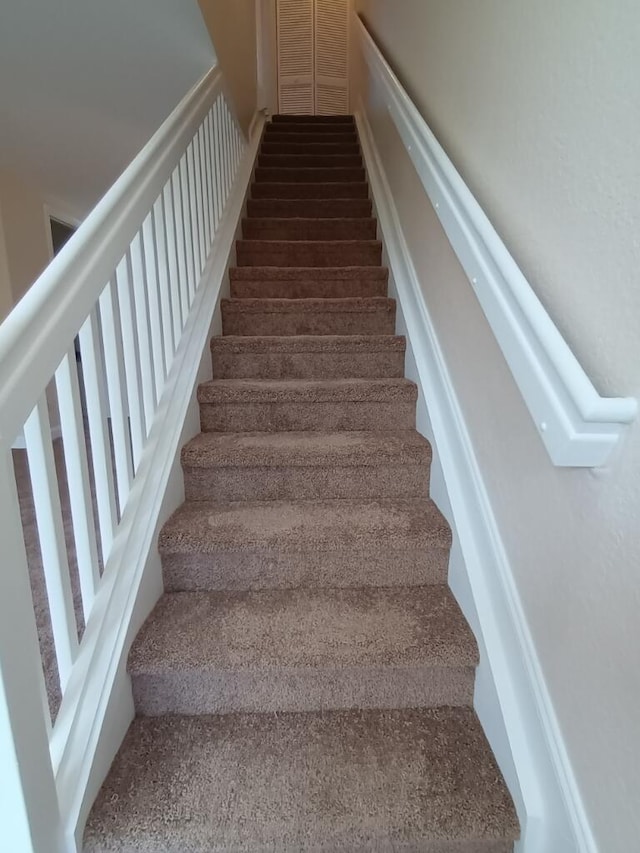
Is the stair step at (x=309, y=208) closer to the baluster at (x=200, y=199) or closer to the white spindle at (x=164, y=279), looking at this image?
the baluster at (x=200, y=199)

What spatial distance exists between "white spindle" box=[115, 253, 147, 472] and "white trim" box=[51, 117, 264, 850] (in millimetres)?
46

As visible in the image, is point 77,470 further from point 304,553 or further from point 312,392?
point 312,392

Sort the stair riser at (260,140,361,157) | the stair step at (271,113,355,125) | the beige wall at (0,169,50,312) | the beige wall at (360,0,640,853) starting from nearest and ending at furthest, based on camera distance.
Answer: the beige wall at (360,0,640,853) < the beige wall at (0,169,50,312) < the stair riser at (260,140,361,157) < the stair step at (271,113,355,125)

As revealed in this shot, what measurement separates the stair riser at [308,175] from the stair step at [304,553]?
2769 mm

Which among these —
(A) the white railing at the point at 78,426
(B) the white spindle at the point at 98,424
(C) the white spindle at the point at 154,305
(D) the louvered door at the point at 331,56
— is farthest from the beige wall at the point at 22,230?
(D) the louvered door at the point at 331,56

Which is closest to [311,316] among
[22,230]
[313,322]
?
[313,322]

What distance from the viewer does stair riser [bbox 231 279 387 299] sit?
222cm

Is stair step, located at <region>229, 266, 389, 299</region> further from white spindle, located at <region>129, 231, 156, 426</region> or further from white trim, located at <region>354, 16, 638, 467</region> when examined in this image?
white trim, located at <region>354, 16, 638, 467</region>

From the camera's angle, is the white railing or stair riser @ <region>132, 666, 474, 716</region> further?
stair riser @ <region>132, 666, 474, 716</region>

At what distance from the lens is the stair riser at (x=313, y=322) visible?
202 cm

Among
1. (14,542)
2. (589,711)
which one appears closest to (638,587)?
(589,711)

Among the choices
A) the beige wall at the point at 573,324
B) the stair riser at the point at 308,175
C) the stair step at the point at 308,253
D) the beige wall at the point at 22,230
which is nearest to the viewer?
the beige wall at the point at 573,324

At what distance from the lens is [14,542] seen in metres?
0.69

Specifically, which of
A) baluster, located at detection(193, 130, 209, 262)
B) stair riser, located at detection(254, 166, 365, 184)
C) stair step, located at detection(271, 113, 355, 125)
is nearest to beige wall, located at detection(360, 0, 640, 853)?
baluster, located at detection(193, 130, 209, 262)
